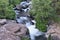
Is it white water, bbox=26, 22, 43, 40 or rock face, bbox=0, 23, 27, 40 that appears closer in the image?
rock face, bbox=0, 23, 27, 40

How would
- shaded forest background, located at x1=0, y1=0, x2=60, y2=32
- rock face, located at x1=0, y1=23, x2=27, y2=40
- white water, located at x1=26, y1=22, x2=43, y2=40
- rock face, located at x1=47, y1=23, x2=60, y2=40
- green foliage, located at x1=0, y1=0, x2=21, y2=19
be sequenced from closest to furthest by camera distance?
rock face, located at x1=0, y1=23, x2=27, y2=40 → rock face, located at x1=47, y1=23, x2=60, y2=40 → white water, located at x1=26, y1=22, x2=43, y2=40 → shaded forest background, located at x1=0, y1=0, x2=60, y2=32 → green foliage, located at x1=0, y1=0, x2=21, y2=19

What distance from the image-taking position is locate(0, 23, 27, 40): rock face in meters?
22.5

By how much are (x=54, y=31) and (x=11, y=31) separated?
219 inches

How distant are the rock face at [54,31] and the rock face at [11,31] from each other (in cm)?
339

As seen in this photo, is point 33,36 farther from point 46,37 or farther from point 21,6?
point 21,6

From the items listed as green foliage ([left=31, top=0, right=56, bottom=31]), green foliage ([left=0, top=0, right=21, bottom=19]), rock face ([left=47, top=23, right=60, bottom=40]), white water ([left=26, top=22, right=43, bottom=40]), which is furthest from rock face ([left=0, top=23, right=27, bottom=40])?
green foliage ([left=0, top=0, right=21, bottom=19])

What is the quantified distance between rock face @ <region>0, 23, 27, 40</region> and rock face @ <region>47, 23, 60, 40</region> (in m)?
3.39

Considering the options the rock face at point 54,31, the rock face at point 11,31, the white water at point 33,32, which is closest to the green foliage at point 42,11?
the white water at point 33,32

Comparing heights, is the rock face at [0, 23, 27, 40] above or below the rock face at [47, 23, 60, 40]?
Answer: above

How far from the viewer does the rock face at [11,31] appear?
73.9ft

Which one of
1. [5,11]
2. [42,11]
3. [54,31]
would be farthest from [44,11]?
[5,11]

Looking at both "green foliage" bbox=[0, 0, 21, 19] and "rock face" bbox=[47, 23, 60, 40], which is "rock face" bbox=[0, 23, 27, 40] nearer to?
"rock face" bbox=[47, 23, 60, 40]

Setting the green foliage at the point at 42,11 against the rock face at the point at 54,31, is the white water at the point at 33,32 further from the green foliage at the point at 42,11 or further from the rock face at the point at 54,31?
the rock face at the point at 54,31

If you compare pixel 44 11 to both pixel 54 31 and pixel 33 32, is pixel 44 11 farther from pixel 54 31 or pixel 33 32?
pixel 54 31
